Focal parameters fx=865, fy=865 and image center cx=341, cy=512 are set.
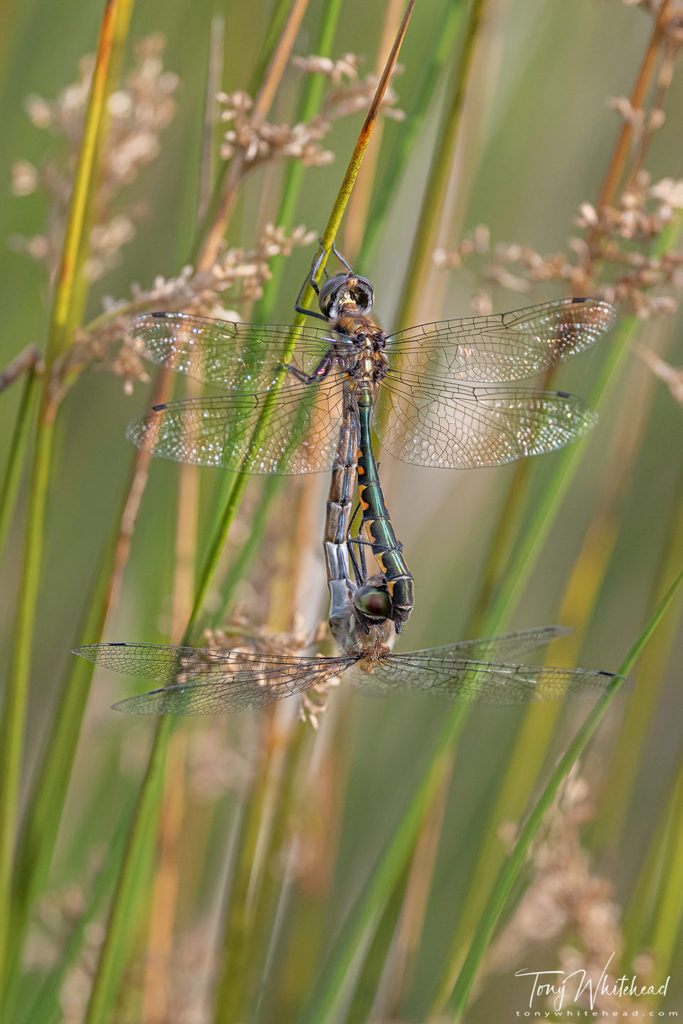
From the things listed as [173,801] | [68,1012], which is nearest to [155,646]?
[173,801]

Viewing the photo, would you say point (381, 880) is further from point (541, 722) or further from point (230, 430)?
point (230, 430)

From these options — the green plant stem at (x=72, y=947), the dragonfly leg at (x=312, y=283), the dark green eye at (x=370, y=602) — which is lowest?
the green plant stem at (x=72, y=947)

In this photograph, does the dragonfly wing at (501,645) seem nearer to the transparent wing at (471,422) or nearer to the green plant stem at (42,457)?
the transparent wing at (471,422)

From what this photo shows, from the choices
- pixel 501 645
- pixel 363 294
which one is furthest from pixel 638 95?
pixel 501 645

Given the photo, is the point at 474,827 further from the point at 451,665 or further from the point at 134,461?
the point at 134,461

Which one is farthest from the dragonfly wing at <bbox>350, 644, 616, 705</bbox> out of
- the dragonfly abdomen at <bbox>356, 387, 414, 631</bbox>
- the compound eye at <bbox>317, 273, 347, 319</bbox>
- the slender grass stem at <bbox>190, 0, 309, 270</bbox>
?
the slender grass stem at <bbox>190, 0, 309, 270</bbox>
